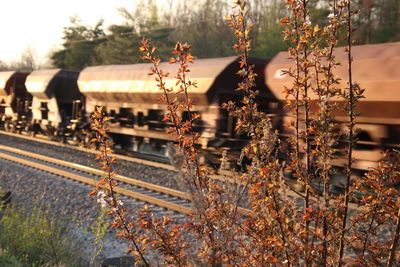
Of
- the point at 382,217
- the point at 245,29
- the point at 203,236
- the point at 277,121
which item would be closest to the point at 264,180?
the point at 203,236

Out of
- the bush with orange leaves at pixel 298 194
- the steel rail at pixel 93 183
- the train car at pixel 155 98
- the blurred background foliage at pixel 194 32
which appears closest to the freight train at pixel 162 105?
the train car at pixel 155 98

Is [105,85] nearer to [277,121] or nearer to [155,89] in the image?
[155,89]

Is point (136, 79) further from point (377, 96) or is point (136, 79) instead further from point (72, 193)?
point (377, 96)

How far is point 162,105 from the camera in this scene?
11.9 meters

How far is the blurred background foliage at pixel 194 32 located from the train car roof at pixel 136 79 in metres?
16.5

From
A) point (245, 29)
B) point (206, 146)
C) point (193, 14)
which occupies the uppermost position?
point (193, 14)

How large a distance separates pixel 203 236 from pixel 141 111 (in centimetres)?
1052

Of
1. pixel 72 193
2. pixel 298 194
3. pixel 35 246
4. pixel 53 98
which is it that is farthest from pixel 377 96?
pixel 53 98

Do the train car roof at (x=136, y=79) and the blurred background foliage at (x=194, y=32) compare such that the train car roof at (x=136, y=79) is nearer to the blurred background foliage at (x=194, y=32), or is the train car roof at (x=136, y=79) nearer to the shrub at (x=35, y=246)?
the shrub at (x=35, y=246)

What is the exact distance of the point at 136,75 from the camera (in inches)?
494

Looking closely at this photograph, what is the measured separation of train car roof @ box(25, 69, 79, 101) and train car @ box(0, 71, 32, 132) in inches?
75.8

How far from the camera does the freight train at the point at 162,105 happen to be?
743cm

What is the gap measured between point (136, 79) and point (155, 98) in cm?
134

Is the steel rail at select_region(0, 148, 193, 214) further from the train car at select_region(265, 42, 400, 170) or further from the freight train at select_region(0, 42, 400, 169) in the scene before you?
the train car at select_region(265, 42, 400, 170)
